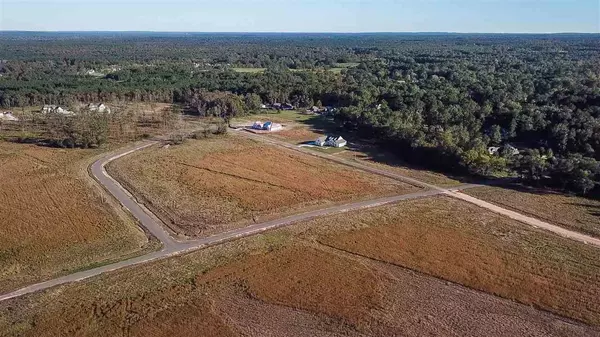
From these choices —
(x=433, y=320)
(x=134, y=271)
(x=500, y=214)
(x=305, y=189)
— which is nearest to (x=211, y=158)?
(x=305, y=189)

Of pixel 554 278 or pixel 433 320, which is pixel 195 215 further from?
pixel 554 278

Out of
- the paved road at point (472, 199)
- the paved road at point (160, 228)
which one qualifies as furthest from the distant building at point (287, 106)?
the paved road at point (160, 228)

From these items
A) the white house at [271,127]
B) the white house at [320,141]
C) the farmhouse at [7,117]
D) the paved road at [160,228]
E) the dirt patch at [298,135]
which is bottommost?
the paved road at [160,228]

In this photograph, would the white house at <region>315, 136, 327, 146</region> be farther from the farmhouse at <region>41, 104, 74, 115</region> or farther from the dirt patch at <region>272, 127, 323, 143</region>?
the farmhouse at <region>41, 104, 74, 115</region>

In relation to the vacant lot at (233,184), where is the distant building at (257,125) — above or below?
above

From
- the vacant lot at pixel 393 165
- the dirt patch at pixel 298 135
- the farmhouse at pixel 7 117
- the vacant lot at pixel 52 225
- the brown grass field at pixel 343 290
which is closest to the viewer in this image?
the brown grass field at pixel 343 290

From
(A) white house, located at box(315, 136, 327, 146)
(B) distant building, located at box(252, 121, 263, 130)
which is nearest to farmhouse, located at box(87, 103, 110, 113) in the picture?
(B) distant building, located at box(252, 121, 263, 130)

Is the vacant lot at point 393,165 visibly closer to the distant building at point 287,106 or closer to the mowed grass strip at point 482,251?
the mowed grass strip at point 482,251
